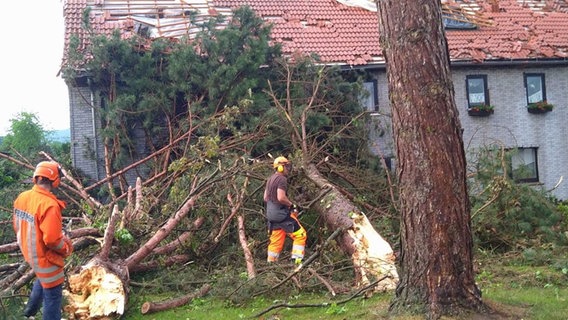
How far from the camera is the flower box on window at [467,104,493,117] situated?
19.0 metres

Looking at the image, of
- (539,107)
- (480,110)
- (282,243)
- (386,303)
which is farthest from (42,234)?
(539,107)

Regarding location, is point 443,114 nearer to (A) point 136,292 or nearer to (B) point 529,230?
(A) point 136,292

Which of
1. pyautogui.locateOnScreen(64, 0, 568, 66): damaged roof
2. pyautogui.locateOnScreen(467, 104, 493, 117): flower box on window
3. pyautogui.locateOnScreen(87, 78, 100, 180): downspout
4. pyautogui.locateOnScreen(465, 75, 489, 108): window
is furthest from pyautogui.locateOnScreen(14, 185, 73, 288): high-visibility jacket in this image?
pyautogui.locateOnScreen(465, 75, 489, 108): window

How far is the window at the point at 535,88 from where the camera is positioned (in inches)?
780

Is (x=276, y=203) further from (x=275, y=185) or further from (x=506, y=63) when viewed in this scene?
(x=506, y=63)

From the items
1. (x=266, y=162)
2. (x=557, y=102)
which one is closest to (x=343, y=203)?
(x=266, y=162)

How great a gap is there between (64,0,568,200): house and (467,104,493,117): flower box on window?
1.1 inches

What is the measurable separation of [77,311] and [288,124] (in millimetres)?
6115

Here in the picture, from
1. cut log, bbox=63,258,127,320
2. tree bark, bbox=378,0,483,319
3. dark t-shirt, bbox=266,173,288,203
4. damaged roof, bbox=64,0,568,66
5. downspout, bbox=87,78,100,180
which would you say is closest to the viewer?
tree bark, bbox=378,0,483,319

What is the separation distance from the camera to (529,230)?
1067 centimetres

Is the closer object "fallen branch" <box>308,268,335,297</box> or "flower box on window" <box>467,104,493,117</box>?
"fallen branch" <box>308,268,335,297</box>

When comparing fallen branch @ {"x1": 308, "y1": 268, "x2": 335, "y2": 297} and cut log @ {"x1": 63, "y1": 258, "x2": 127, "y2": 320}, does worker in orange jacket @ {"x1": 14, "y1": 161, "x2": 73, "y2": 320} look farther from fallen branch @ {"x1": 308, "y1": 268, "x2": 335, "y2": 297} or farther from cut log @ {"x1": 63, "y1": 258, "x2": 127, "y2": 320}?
fallen branch @ {"x1": 308, "y1": 268, "x2": 335, "y2": 297}

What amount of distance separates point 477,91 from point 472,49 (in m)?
1.26

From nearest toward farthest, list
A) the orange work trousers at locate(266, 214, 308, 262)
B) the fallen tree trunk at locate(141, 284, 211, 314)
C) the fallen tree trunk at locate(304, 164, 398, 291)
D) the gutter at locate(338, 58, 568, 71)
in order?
the fallen tree trunk at locate(141, 284, 211, 314)
the fallen tree trunk at locate(304, 164, 398, 291)
the orange work trousers at locate(266, 214, 308, 262)
the gutter at locate(338, 58, 568, 71)
